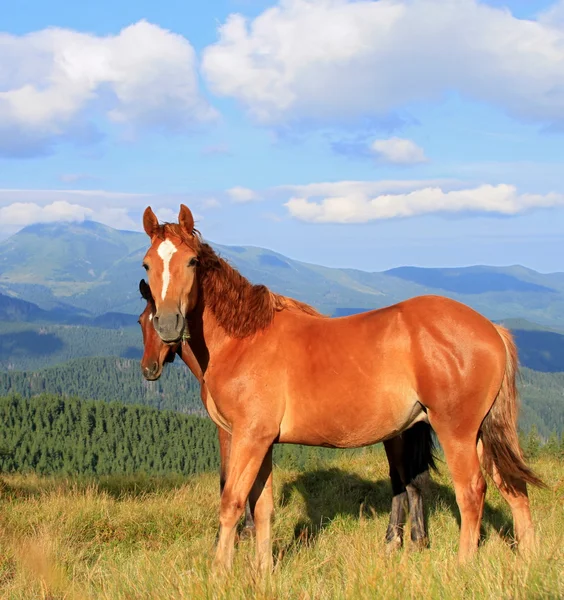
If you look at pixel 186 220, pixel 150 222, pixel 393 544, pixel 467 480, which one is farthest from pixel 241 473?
pixel 150 222

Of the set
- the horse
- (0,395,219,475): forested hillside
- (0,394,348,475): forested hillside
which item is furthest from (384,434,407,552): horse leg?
(0,394,348,475): forested hillside

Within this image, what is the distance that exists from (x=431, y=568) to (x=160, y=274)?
3.16 meters

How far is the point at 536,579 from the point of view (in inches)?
146

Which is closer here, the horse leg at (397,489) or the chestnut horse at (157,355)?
the horse leg at (397,489)

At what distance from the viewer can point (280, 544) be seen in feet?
21.6

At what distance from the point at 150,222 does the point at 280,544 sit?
3.77m

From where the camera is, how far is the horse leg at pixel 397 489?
6711 mm

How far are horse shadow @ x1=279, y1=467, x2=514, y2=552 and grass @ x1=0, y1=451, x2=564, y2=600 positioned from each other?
30 millimetres

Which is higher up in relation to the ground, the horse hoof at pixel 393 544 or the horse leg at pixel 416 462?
the horse leg at pixel 416 462

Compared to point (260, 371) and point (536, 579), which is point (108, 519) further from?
point (536, 579)

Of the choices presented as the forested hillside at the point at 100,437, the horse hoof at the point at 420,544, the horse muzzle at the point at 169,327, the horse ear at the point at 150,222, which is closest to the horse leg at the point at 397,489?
the horse hoof at the point at 420,544

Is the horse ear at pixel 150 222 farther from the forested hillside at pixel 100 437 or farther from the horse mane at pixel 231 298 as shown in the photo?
the forested hillside at pixel 100 437

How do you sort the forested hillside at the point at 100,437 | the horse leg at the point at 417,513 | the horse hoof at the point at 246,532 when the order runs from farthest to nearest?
1. the forested hillside at the point at 100,437
2. the horse hoof at the point at 246,532
3. the horse leg at the point at 417,513

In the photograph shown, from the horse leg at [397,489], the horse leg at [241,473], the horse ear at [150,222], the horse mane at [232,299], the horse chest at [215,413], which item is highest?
the horse ear at [150,222]
